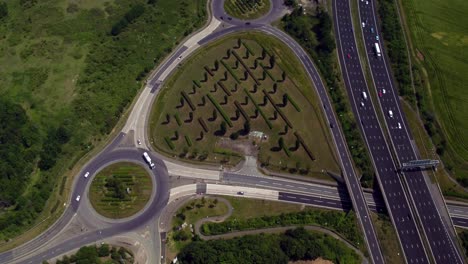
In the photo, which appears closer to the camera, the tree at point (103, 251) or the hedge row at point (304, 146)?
the tree at point (103, 251)

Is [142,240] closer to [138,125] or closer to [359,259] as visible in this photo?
[138,125]

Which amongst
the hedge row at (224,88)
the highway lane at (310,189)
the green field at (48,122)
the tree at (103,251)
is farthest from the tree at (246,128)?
the tree at (103,251)

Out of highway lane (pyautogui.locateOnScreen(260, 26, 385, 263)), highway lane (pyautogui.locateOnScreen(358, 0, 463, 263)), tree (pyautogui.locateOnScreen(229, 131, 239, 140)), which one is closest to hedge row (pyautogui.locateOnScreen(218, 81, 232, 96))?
tree (pyautogui.locateOnScreen(229, 131, 239, 140))

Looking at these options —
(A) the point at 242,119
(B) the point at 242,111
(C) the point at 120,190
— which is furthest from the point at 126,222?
(B) the point at 242,111

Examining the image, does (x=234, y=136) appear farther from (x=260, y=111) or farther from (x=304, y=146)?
(x=304, y=146)

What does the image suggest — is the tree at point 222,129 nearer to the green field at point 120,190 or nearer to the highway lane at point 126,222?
the highway lane at point 126,222
